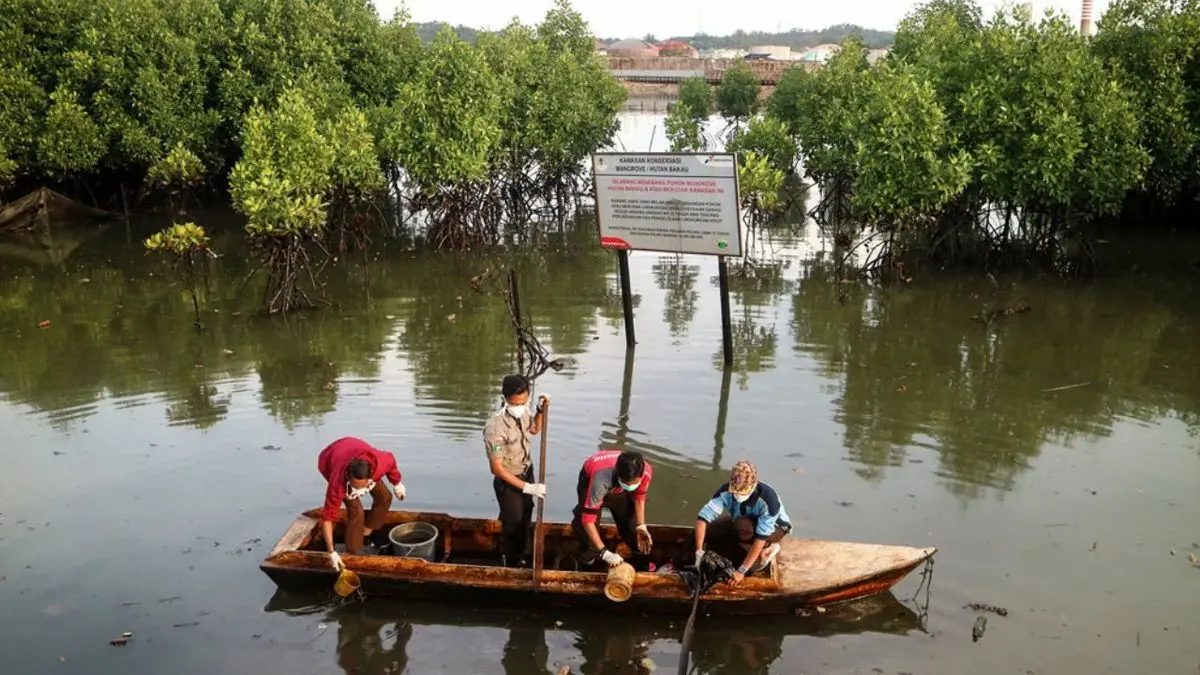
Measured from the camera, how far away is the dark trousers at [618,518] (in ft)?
21.7

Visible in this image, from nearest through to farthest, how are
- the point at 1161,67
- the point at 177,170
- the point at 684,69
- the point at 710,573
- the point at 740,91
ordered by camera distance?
the point at 710,573, the point at 1161,67, the point at 177,170, the point at 740,91, the point at 684,69

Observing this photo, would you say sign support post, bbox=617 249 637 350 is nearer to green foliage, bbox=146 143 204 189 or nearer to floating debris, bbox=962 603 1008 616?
floating debris, bbox=962 603 1008 616

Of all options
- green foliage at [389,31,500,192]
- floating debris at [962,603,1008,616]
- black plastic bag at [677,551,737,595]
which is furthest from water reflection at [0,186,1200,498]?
black plastic bag at [677,551,737,595]

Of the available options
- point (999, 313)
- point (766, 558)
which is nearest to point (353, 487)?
point (766, 558)

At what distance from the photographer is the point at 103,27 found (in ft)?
73.0

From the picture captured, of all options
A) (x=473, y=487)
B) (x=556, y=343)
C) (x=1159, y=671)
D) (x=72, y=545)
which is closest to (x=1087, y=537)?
(x=1159, y=671)

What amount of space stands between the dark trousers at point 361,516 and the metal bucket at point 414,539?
167 mm

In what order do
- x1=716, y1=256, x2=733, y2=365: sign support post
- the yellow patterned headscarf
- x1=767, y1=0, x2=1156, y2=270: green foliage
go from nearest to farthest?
the yellow patterned headscarf < x1=716, y1=256, x2=733, y2=365: sign support post < x1=767, y1=0, x2=1156, y2=270: green foliage

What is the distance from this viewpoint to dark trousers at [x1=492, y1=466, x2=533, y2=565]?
682 cm

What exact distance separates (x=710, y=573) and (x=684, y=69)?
69043 mm

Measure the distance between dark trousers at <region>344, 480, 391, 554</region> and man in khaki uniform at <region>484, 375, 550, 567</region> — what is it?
930 mm

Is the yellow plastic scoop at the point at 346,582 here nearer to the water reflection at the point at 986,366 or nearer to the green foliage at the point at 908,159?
the water reflection at the point at 986,366

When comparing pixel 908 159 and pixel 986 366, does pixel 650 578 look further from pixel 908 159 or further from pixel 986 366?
pixel 908 159

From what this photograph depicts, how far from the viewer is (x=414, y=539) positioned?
7094 mm
